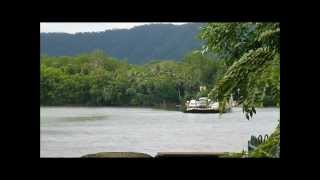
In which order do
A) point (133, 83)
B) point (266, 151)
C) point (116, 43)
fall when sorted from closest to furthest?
point (266, 151), point (133, 83), point (116, 43)

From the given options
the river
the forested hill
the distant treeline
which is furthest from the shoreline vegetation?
the river

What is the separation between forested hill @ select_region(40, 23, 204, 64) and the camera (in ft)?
24.5

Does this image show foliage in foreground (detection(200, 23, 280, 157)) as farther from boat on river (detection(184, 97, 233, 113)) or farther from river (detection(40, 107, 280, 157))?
river (detection(40, 107, 280, 157))

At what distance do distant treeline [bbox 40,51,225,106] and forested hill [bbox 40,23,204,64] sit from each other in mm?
121

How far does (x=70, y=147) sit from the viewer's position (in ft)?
23.2

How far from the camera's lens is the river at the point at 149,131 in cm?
647

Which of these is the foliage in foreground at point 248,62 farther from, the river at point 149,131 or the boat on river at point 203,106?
the river at point 149,131

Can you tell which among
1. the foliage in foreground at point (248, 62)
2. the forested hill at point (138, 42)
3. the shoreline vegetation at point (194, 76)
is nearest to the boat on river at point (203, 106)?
the shoreline vegetation at point (194, 76)

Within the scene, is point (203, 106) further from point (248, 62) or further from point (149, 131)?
point (149, 131)

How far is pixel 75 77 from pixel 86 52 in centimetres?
76

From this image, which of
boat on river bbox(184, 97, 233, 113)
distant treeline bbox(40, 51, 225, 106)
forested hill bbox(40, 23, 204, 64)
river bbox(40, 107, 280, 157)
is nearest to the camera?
boat on river bbox(184, 97, 233, 113)
